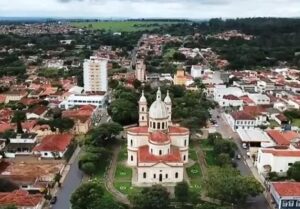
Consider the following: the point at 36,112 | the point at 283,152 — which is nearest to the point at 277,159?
the point at 283,152

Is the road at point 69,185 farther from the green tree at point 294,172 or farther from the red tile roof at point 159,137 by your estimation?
the green tree at point 294,172

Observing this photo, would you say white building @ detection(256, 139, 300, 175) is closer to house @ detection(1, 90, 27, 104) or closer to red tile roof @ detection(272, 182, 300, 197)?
red tile roof @ detection(272, 182, 300, 197)

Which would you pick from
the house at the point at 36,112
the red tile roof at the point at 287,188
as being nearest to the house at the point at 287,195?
the red tile roof at the point at 287,188

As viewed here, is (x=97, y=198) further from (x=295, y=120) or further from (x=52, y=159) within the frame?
(x=295, y=120)

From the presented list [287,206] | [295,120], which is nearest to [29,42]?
[295,120]

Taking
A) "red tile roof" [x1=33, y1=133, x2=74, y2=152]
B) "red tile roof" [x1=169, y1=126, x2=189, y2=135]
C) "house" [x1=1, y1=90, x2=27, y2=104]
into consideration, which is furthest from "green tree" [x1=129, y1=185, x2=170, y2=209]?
"house" [x1=1, y1=90, x2=27, y2=104]

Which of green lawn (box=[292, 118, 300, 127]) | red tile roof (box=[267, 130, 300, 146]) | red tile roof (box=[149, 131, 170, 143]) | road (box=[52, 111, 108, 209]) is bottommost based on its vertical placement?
road (box=[52, 111, 108, 209])

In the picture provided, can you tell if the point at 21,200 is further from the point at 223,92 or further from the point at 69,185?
the point at 223,92
